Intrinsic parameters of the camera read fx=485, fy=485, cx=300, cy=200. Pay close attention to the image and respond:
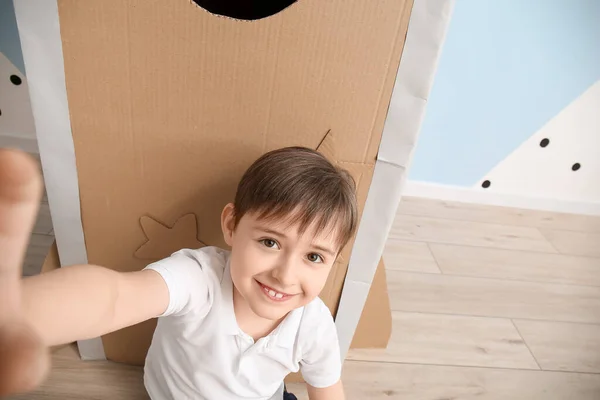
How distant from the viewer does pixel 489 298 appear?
1167 mm

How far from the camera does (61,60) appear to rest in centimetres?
54

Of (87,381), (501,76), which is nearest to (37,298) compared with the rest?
(87,381)

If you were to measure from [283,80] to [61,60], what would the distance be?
25 centimetres

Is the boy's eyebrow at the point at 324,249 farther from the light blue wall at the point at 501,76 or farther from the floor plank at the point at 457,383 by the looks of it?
the light blue wall at the point at 501,76

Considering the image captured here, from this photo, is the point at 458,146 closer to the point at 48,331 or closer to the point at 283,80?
the point at 283,80

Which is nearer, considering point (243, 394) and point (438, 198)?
point (243, 394)

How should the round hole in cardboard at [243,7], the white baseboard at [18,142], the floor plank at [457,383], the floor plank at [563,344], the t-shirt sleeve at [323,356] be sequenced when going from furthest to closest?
1. the white baseboard at [18,142]
2. the floor plank at [563,344]
3. the floor plank at [457,383]
4. the round hole in cardboard at [243,7]
5. the t-shirt sleeve at [323,356]

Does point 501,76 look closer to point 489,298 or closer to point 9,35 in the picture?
point 489,298

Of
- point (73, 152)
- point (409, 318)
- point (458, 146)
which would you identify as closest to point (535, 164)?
point (458, 146)

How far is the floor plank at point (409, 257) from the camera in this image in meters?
1.20

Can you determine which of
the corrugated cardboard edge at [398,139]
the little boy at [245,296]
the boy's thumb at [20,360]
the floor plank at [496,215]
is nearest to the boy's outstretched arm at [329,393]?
the little boy at [245,296]

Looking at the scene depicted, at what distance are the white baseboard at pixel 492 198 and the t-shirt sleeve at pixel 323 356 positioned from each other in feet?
2.82

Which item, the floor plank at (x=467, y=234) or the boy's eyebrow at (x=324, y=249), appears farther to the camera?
the floor plank at (x=467, y=234)

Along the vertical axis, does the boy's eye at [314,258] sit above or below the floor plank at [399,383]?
above
